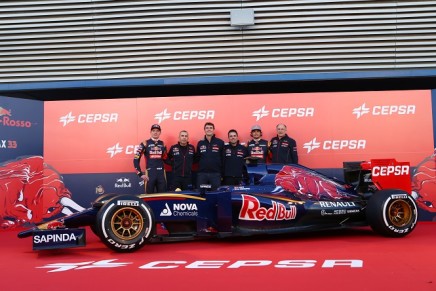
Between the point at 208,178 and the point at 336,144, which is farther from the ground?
the point at 336,144

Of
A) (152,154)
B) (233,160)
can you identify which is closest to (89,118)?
(152,154)

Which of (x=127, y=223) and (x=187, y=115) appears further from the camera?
(x=187, y=115)

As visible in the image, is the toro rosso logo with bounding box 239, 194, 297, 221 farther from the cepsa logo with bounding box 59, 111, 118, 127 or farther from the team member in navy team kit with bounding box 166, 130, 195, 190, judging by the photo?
the cepsa logo with bounding box 59, 111, 118, 127

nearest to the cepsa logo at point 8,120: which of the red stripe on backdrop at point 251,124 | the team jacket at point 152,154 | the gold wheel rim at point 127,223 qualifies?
the red stripe on backdrop at point 251,124

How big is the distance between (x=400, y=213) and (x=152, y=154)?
4.48 meters

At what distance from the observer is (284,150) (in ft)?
A: 32.6

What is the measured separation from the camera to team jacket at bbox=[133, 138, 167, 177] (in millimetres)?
9742

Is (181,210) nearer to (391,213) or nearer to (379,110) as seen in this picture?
(391,213)

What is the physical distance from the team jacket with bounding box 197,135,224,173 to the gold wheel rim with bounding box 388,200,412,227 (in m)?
3.30

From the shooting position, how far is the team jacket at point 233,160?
969 centimetres

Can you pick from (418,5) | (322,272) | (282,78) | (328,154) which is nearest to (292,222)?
(322,272)

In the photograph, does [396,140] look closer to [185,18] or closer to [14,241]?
[185,18]

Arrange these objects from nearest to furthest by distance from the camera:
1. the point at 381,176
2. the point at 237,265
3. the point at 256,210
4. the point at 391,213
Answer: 1. the point at 237,265
2. the point at 256,210
3. the point at 391,213
4. the point at 381,176

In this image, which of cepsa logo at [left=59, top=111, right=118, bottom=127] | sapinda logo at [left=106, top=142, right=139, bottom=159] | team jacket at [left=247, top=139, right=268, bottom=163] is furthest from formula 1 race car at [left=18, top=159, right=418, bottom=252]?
cepsa logo at [left=59, top=111, right=118, bottom=127]
